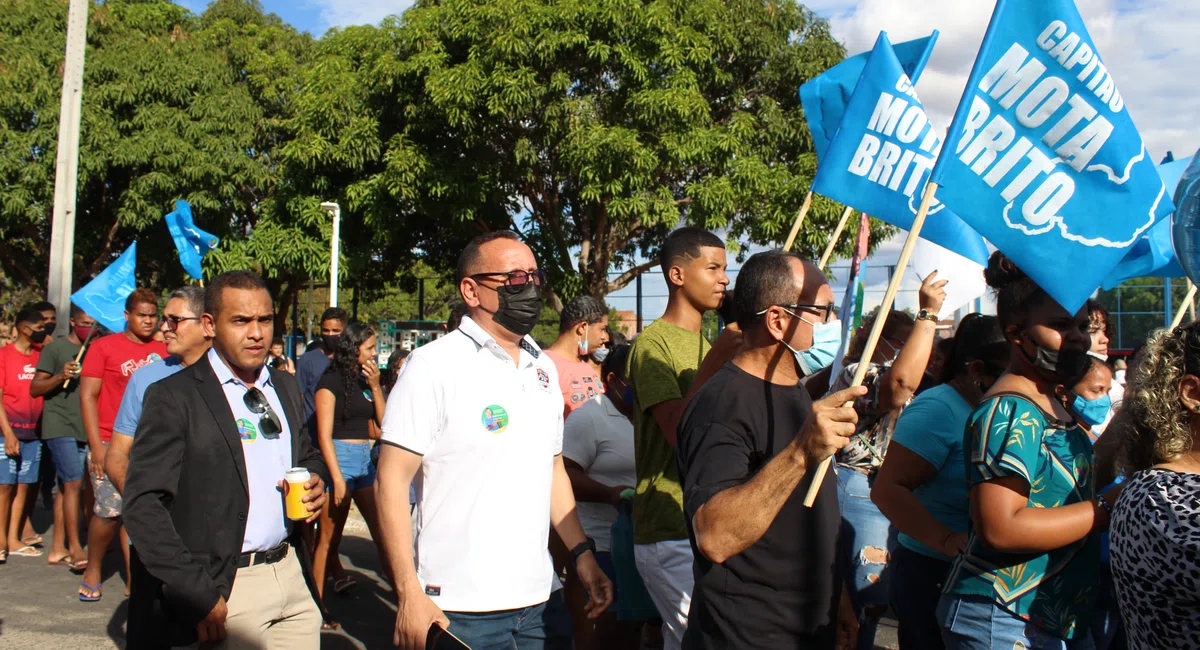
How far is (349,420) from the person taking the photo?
635cm

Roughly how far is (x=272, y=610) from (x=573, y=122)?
1169 cm

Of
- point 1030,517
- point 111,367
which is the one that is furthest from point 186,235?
point 1030,517

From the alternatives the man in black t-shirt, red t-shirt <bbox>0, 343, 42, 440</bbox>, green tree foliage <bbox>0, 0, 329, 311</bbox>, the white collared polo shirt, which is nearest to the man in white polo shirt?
the white collared polo shirt

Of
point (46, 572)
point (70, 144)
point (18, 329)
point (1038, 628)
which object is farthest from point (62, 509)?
point (1038, 628)

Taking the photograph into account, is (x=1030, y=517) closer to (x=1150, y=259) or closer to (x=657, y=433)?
(x=657, y=433)

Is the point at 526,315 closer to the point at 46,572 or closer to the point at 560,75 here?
the point at 46,572

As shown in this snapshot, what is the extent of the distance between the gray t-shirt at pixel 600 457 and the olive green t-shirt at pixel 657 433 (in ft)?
2.89

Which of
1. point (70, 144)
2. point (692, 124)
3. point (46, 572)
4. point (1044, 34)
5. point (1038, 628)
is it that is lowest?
point (46, 572)

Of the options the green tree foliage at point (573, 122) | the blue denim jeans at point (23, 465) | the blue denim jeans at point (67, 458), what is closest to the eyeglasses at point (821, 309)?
the blue denim jeans at point (67, 458)

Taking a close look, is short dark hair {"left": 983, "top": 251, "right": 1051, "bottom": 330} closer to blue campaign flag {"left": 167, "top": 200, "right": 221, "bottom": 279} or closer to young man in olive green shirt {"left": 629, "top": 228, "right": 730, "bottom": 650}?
young man in olive green shirt {"left": 629, "top": 228, "right": 730, "bottom": 650}

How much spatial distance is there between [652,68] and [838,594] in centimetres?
1279

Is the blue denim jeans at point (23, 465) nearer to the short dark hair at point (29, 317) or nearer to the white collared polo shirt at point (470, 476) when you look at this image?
the short dark hair at point (29, 317)

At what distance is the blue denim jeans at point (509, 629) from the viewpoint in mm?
2928

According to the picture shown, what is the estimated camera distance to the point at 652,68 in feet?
47.7
